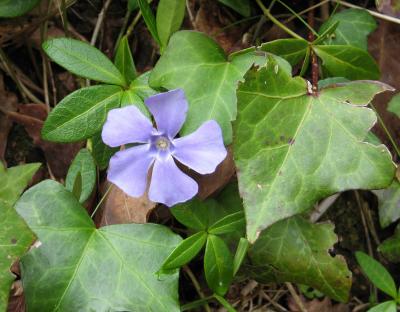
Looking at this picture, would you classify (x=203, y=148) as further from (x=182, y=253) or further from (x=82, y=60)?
(x=82, y=60)

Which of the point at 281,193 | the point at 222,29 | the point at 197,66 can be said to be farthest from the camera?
the point at 222,29

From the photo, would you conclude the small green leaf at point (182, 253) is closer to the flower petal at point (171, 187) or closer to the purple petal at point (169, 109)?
the flower petal at point (171, 187)

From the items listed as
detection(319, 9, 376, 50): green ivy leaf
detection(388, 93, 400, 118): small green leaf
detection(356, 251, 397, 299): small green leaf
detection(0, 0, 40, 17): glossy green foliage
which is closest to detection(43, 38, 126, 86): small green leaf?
detection(0, 0, 40, 17): glossy green foliage

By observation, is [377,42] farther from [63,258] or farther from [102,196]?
[63,258]

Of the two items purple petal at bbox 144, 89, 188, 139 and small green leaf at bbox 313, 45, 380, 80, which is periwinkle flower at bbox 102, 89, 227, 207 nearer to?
purple petal at bbox 144, 89, 188, 139

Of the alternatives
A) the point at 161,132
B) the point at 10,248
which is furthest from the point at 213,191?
the point at 10,248

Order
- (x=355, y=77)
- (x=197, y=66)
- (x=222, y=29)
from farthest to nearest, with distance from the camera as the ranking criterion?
(x=222, y=29) < (x=355, y=77) < (x=197, y=66)

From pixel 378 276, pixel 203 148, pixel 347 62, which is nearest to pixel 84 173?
pixel 203 148
